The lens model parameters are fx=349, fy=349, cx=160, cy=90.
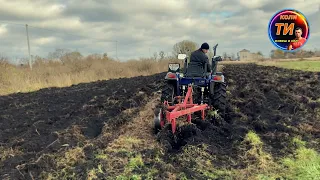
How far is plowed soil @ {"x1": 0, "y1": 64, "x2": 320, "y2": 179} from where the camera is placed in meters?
5.28

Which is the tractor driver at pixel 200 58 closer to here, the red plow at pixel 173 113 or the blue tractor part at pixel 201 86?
the blue tractor part at pixel 201 86

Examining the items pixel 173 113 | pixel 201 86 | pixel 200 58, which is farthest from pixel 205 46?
pixel 173 113

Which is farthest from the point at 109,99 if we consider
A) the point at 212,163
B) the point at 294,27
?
the point at 294,27

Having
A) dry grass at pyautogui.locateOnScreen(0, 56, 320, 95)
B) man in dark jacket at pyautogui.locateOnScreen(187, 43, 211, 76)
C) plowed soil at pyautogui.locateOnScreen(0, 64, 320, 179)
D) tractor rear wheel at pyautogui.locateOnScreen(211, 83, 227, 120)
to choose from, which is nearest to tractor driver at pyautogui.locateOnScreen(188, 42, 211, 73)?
man in dark jacket at pyautogui.locateOnScreen(187, 43, 211, 76)

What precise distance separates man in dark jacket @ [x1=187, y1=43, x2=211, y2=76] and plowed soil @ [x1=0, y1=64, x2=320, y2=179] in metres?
1.26

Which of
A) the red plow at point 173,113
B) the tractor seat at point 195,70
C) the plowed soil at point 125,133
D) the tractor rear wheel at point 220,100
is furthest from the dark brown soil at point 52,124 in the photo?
the tractor rear wheel at point 220,100

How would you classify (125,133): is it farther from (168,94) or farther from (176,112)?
(168,94)

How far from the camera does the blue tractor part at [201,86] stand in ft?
27.1

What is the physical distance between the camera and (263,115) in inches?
331

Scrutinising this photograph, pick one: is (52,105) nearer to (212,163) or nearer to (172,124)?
(172,124)

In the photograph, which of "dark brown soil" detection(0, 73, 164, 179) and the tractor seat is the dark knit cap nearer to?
the tractor seat

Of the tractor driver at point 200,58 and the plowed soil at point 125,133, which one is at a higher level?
the tractor driver at point 200,58

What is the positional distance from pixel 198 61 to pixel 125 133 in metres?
2.62

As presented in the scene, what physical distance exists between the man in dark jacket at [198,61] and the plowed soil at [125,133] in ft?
4.12
